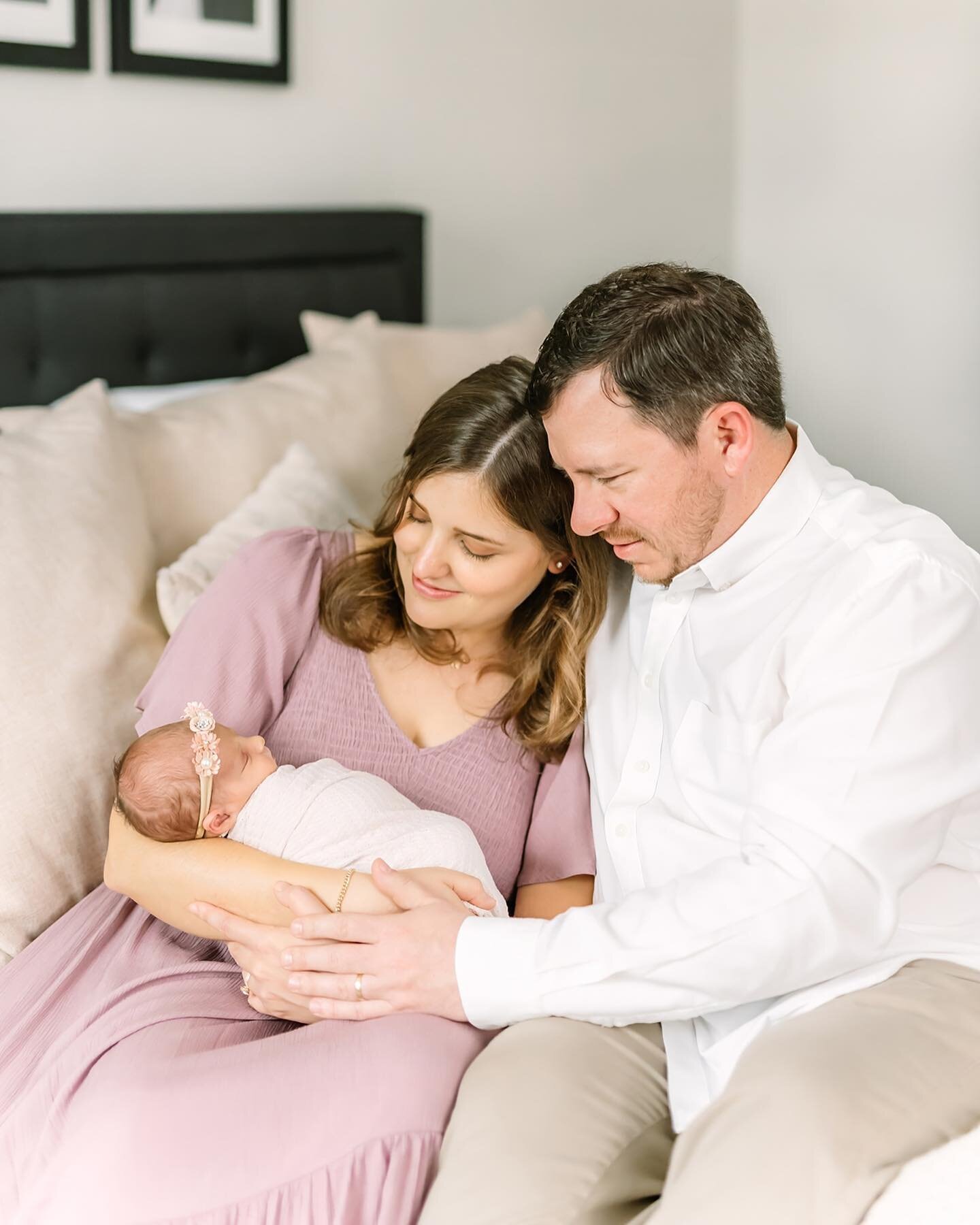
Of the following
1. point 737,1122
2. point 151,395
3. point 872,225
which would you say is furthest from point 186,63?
point 737,1122

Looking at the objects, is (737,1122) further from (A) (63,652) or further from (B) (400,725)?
(A) (63,652)

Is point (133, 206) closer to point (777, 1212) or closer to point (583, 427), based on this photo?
point (583, 427)

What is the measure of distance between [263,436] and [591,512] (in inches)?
29.7

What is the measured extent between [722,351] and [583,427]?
177mm

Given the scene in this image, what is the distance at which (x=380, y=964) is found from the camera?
53.0 inches

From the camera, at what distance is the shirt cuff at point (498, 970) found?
1334 millimetres

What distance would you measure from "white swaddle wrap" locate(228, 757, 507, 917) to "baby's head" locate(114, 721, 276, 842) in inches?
0.9

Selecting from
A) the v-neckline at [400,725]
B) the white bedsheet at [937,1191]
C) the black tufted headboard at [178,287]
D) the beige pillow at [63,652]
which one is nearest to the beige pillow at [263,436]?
the beige pillow at [63,652]

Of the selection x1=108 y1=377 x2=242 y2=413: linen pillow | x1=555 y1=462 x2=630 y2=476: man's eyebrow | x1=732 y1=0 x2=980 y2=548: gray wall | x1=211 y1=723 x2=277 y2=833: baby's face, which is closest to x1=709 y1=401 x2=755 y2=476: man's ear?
x1=555 y1=462 x2=630 y2=476: man's eyebrow

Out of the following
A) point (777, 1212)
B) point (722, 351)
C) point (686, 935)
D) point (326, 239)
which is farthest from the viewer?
point (326, 239)

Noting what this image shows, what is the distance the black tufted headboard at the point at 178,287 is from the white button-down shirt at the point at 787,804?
49.3 inches

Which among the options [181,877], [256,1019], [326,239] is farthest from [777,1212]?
[326,239]

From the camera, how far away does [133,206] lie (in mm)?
2326

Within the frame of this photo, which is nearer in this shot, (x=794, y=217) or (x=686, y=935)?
(x=686, y=935)
